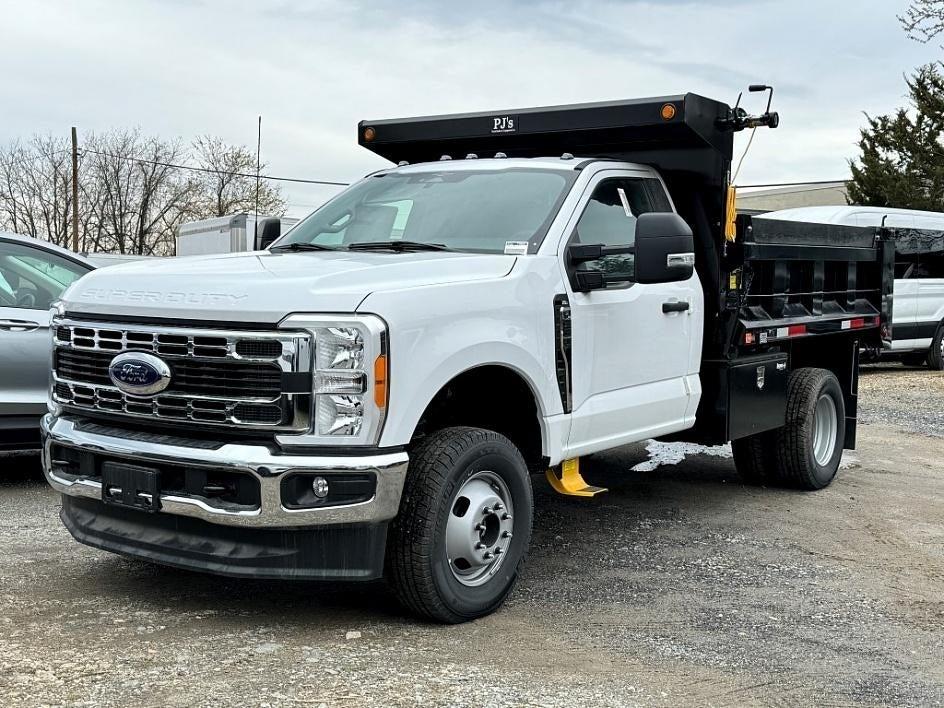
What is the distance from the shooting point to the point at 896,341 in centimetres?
1775

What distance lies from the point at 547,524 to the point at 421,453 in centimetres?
234

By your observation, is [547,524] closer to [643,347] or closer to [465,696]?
[643,347]

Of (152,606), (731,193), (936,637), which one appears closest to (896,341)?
(731,193)

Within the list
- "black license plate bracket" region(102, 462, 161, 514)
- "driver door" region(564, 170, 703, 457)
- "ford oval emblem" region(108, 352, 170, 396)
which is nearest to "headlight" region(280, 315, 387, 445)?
"ford oval emblem" region(108, 352, 170, 396)

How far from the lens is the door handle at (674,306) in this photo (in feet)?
20.3

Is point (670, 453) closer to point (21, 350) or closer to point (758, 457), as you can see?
point (758, 457)

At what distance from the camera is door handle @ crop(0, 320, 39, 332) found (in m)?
7.11

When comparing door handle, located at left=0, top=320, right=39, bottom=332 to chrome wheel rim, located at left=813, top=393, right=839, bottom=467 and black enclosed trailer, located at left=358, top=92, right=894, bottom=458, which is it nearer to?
black enclosed trailer, located at left=358, top=92, right=894, bottom=458

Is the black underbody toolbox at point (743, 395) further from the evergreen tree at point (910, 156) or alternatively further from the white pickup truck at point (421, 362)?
the evergreen tree at point (910, 156)

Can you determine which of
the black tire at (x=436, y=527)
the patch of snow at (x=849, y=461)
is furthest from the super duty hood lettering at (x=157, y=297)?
the patch of snow at (x=849, y=461)

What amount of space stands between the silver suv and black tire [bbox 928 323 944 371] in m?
14.9

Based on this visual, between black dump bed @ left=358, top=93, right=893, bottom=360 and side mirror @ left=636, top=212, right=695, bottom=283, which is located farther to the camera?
black dump bed @ left=358, top=93, right=893, bottom=360

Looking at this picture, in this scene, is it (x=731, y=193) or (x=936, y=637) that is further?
(x=731, y=193)

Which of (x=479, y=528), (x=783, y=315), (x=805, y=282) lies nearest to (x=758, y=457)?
(x=783, y=315)
